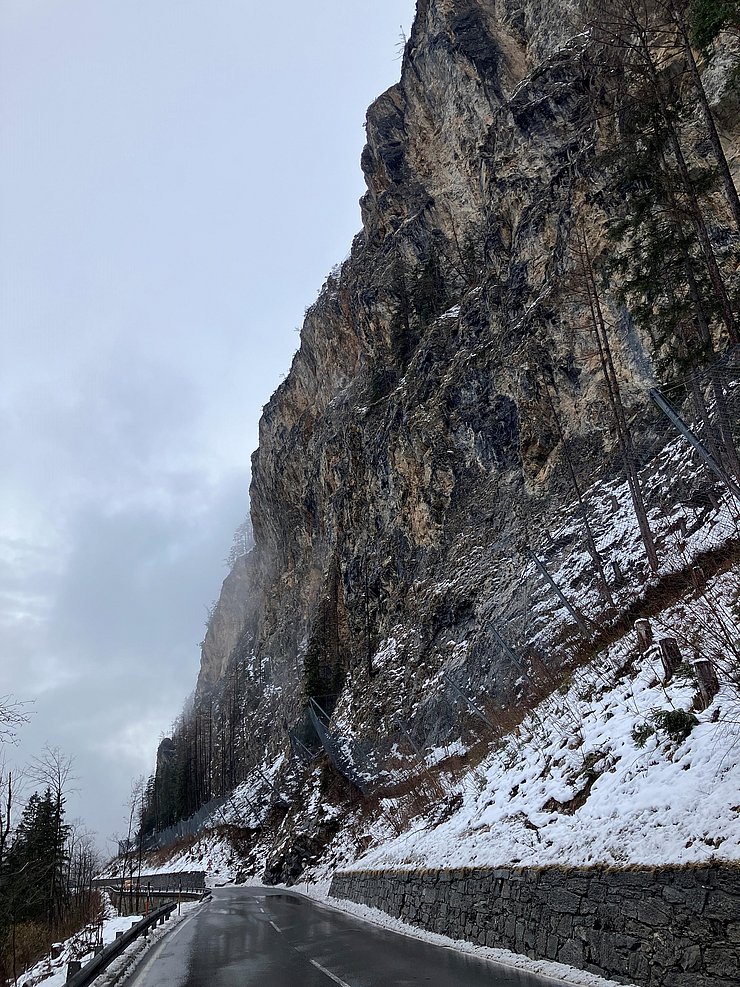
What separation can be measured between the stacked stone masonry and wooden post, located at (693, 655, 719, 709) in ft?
6.55

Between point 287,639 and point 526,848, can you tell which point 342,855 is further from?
point 287,639

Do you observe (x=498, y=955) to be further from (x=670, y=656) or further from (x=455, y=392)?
(x=455, y=392)

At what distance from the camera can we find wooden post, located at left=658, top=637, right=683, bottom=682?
26.6ft

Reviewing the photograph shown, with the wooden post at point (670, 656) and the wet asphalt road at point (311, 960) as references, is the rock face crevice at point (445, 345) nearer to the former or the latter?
the wet asphalt road at point (311, 960)

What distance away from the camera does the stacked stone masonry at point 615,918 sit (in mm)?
4855

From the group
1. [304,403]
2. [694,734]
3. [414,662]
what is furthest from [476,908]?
[304,403]

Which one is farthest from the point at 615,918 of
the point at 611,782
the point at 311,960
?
the point at 311,960

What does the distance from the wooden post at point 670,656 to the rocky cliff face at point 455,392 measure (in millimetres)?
6567

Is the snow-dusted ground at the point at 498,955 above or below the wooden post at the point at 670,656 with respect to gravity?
below

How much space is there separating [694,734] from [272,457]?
207ft

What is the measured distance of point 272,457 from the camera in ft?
223

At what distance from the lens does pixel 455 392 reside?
34500mm

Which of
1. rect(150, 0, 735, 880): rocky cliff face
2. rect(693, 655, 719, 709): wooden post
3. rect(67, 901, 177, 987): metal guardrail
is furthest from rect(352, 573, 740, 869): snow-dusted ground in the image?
rect(67, 901, 177, 987): metal guardrail

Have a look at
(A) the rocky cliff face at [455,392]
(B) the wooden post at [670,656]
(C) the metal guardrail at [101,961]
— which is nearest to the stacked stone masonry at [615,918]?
(B) the wooden post at [670,656]
